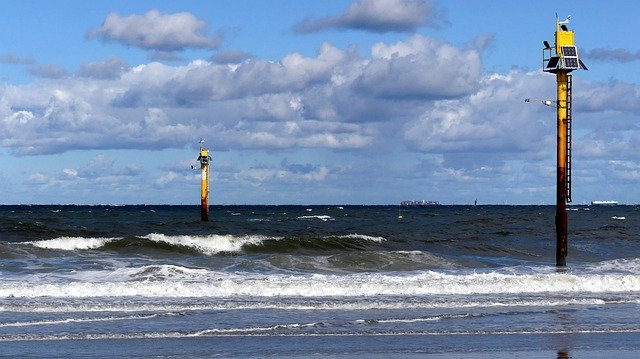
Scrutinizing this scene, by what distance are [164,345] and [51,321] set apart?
3.28m

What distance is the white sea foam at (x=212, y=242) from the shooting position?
3822 centimetres

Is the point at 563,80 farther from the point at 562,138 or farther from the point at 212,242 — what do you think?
the point at 212,242

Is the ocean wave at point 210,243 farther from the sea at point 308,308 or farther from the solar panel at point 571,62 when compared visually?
the solar panel at point 571,62

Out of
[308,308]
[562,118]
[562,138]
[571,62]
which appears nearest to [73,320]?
[308,308]

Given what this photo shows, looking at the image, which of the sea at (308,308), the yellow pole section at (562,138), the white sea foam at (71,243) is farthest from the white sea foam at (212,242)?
the yellow pole section at (562,138)

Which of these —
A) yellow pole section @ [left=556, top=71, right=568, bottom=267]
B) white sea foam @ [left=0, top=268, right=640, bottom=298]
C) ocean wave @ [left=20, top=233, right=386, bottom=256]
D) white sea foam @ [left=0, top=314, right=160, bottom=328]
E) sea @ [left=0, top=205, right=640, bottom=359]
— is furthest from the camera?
ocean wave @ [left=20, top=233, right=386, bottom=256]

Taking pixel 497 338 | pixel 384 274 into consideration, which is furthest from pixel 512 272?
pixel 497 338

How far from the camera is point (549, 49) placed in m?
23.2

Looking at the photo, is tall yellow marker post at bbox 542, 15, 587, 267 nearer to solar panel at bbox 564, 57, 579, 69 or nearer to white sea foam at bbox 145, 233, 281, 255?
solar panel at bbox 564, 57, 579, 69

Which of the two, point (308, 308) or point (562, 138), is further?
point (562, 138)

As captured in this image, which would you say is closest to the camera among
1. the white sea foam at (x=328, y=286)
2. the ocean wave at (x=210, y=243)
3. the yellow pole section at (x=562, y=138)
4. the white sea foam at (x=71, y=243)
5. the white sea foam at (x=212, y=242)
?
the white sea foam at (x=328, y=286)

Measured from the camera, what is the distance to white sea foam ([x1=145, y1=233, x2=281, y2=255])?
38219 mm

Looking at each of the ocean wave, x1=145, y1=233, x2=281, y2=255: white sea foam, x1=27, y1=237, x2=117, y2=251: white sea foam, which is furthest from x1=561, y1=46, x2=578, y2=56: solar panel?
x1=27, y1=237, x2=117, y2=251: white sea foam

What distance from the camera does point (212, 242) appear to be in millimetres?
40125
